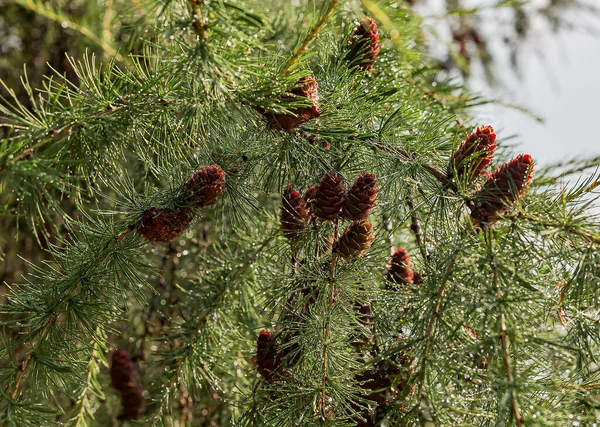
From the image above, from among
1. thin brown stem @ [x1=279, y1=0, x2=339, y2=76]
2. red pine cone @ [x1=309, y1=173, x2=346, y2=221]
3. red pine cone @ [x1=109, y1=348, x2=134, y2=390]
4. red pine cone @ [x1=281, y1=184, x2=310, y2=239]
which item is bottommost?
red pine cone @ [x1=109, y1=348, x2=134, y2=390]

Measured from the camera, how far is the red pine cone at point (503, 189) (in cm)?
53

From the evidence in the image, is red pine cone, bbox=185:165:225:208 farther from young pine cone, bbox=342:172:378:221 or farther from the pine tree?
young pine cone, bbox=342:172:378:221

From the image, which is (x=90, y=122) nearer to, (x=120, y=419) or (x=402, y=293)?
Answer: (x=402, y=293)

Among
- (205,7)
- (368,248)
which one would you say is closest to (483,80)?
(368,248)

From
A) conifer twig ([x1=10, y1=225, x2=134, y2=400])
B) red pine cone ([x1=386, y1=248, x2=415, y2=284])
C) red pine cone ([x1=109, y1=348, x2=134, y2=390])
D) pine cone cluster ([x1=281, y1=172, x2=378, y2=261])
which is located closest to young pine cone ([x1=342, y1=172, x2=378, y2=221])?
pine cone cluster ([x1=281, y1=172, x2=378, y2=261])

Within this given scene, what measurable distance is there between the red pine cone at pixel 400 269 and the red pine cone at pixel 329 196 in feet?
0.38

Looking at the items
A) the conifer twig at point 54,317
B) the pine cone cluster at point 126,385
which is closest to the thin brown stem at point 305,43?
the conifer twig at point 54,317

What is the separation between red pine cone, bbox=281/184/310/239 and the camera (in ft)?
2.16

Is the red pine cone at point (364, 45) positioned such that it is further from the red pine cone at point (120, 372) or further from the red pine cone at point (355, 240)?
the red pine cone at point (120, 372)

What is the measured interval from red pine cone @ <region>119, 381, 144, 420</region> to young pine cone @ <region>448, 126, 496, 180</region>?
64 cm

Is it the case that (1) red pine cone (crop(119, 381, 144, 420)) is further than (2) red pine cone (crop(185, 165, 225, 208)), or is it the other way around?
(1) red pine cone (crop(119, 381, 144, 420))

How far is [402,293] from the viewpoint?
559mm

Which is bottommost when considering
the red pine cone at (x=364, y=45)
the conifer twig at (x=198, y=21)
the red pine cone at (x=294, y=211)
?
the red pine cone at (x=294, y=211)

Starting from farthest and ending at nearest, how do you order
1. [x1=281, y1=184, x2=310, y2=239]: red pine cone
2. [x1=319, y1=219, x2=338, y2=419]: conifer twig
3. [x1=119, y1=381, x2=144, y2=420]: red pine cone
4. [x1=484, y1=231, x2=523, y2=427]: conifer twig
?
1. [x1=119, y1=381, x2=144, y2=420]: red pine cone
2. [x1=281, y1=184, x2=310, y2=239]: red pine cone
3. [x1=319, y1=219, x2=338, y2=419]: conifer twig
4. [x1=484, y1=231, x2=523, y2=427]: conifer twig
